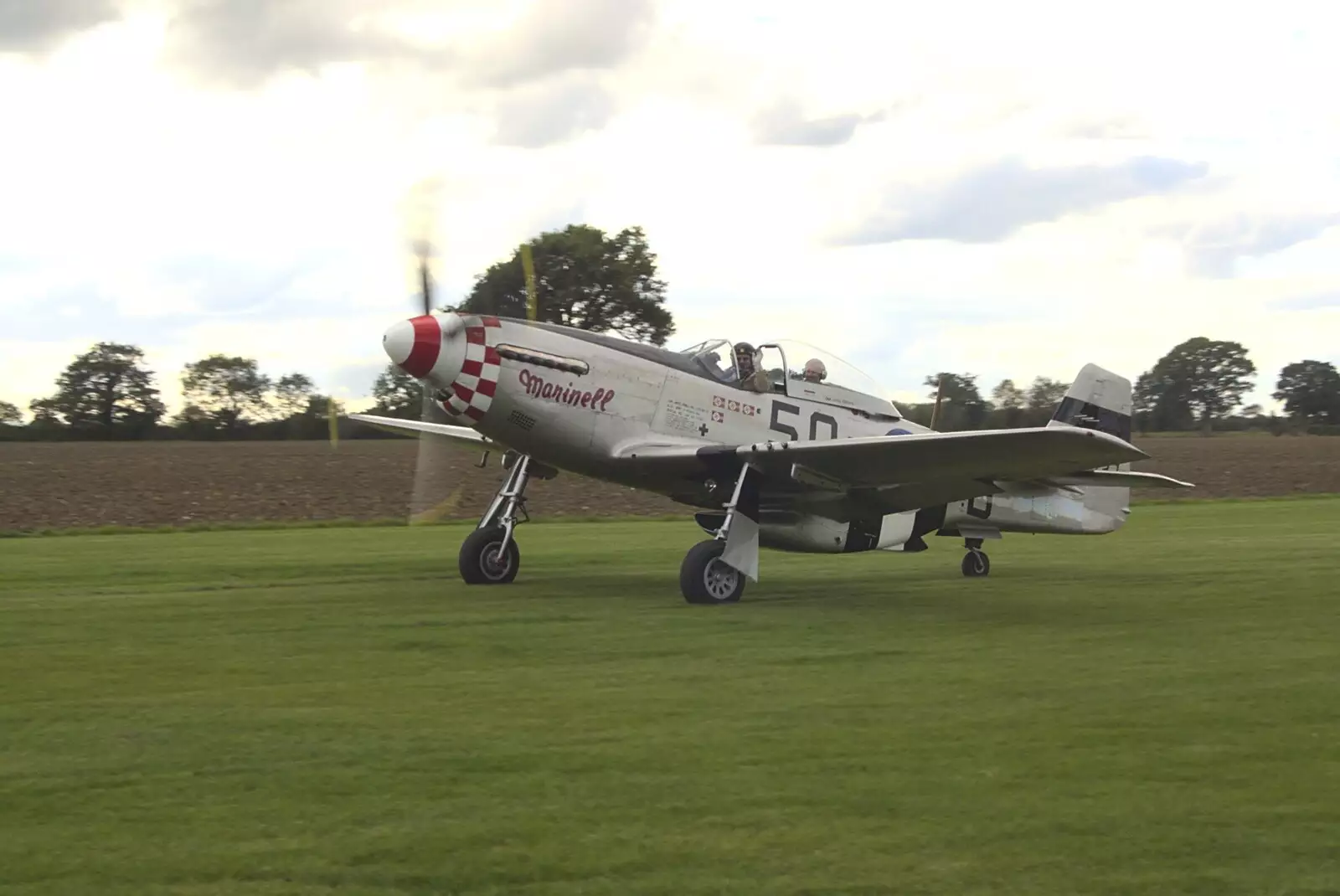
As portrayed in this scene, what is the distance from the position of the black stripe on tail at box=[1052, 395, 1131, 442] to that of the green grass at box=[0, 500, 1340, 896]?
301 centimetres

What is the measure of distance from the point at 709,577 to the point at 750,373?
2323mm

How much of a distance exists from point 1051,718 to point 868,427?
7.43 meters

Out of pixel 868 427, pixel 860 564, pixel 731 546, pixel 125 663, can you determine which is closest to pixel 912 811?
pixel 125 663

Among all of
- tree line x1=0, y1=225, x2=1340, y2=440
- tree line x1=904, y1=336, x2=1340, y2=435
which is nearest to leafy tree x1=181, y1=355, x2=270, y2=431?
tree line x1=0, y1=225, x2=1340, y2=440

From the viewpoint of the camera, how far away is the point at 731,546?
11.9 metres

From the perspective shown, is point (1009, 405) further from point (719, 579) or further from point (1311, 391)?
point (1311, 391)

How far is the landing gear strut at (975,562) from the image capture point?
15164 millimetres

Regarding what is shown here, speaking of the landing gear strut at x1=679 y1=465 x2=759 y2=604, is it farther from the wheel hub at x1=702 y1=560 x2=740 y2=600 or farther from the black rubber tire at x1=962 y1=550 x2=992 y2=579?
the black rubber tire at x1=962 y1=550 x2=992 y2=579

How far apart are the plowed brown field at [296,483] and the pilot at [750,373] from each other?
2.38 meters

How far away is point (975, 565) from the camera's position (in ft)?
49.8

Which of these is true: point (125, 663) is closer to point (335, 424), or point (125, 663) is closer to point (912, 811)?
point (912, 811)

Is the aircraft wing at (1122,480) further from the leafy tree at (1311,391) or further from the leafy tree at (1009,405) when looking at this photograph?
the leafy tree at (1311,391)

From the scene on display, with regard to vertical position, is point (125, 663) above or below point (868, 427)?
below

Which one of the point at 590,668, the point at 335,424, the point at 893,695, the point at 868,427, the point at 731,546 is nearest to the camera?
the point at 893,695
